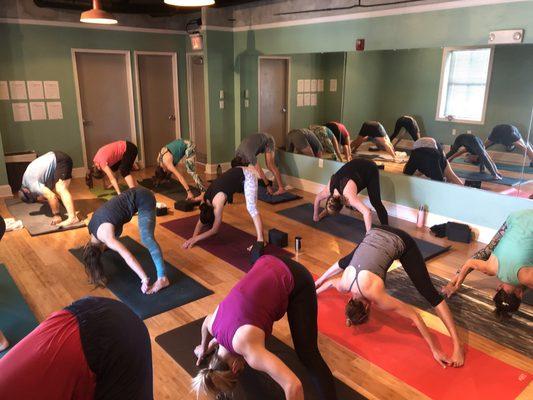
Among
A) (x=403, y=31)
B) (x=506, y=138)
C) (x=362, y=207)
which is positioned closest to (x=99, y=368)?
(x=362, y=207)

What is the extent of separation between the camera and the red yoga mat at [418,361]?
2582 mm

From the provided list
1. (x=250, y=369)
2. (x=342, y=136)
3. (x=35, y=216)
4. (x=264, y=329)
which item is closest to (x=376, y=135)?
(x=342, y=136)

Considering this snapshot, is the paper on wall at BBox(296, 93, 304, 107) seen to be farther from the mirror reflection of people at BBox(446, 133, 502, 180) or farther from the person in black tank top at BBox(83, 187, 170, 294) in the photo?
the person in black tank top at BBox(83, 187, 170, 294)

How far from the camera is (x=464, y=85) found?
475cm

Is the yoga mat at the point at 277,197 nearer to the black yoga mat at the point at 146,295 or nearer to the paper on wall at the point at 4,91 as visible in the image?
the black yoga mat at the point at 146,295

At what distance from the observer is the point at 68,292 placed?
3.62 metres

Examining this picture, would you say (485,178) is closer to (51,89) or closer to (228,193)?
(228,193)

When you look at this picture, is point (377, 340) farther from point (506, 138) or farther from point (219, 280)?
point (506, 138)

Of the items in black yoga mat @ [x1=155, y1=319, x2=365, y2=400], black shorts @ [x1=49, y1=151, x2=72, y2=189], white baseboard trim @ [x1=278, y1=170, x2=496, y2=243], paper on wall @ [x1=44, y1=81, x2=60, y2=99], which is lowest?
black yoga mat @ [x1=155, y1=319, x2=365, y2=400]

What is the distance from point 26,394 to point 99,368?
204 mm

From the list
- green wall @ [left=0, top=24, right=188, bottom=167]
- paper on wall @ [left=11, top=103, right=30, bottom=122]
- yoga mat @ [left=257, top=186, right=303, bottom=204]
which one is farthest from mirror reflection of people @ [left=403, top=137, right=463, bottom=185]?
paper on wall @ [left=11, top=103, right=30, bottom=122]

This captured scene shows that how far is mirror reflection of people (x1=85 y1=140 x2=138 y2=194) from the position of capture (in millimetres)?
5598

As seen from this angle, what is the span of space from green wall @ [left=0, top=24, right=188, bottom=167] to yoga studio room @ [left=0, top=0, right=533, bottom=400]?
1.2 inches

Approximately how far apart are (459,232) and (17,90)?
248 inches
